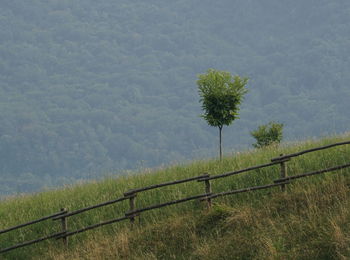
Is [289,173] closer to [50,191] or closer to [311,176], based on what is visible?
[311,176]

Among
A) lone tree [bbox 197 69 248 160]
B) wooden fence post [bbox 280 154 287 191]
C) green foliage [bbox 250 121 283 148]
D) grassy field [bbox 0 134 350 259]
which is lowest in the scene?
grassy field [bbox 0 134 350 259]

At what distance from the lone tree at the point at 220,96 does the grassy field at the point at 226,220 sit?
7.48 meters

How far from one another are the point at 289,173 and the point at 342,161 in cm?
164

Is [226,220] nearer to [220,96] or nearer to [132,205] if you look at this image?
[132,205]

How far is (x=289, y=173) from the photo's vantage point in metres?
20.0

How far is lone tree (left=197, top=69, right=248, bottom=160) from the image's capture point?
104ft

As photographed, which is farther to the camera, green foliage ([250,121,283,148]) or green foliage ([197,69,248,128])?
green foliage ([250,121,283,148])

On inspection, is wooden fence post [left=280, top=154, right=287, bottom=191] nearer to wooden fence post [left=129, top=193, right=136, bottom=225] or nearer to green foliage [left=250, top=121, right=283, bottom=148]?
wooden fence post [left=129, top=193, right=136, bottom=225]

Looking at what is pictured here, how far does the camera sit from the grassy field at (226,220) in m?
14.7

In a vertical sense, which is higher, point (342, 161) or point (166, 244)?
point (342, 161)

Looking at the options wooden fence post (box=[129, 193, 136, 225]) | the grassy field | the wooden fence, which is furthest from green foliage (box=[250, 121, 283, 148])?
wooden fence post (box=[129, 193, 136, 225])

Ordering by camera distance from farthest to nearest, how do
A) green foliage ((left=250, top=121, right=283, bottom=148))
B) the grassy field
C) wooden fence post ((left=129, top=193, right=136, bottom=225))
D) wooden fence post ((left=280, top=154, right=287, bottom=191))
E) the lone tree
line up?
1. green foliage ((left=250, top=121, right=283, bottom=148))
2. the lone tree
3. wooden fence post ((left=129, top=193, right=136, bottom=225))
4. wooden fence post ((left=280, top=154, right=287, bottom=191))
5. the grassy field

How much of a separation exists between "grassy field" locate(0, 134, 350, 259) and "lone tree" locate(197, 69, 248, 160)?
24.5ft

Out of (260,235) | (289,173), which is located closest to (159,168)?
(289,173)
